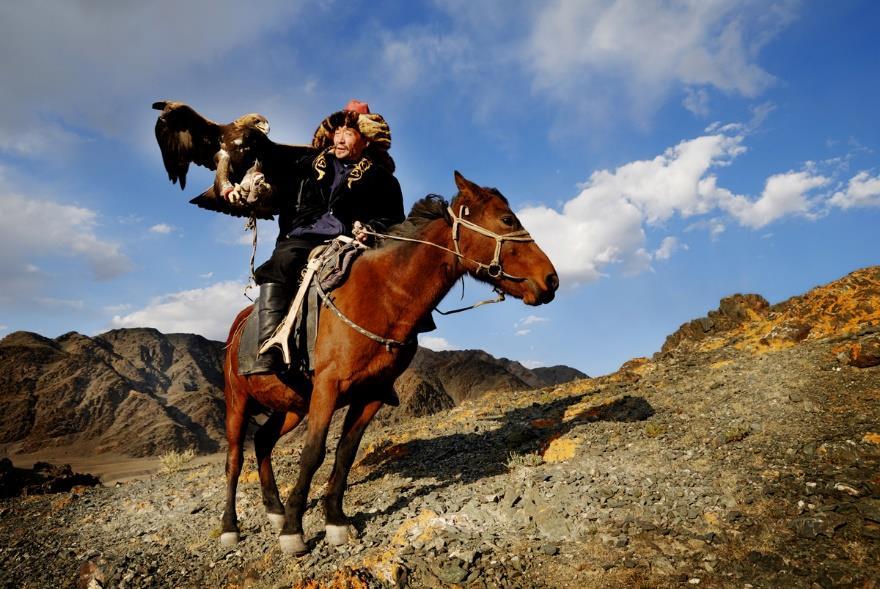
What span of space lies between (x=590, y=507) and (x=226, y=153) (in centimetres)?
546

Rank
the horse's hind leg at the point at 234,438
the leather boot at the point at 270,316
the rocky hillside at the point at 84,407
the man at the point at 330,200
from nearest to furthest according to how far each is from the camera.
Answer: the leather boot at the point at 270,316 → the man at the point at 330,200 → the horse's hind leg at the point at 234,438 → the rocky hillside at the point at 84,407

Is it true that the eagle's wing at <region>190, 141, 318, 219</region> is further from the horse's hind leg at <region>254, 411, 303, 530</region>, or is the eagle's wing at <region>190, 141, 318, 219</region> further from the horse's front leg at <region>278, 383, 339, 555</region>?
the horse's hind leg at <region>254, 411, 303, 530</region>

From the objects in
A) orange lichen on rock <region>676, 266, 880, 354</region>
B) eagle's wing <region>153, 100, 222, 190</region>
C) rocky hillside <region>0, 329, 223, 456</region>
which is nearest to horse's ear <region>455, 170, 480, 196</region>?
eagle's wing <region>153, 100, 222, 190</region>

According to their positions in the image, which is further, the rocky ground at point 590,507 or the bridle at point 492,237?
the bridle at point 492,237

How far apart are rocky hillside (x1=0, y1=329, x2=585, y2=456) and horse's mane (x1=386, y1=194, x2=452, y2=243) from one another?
26.6m

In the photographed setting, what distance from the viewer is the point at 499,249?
14.5 feet

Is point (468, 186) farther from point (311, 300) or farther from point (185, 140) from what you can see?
point (185, 140)

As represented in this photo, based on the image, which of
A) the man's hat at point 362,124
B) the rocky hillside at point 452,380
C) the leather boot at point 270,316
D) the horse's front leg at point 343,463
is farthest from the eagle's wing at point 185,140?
the rocky hillside at point 452,380

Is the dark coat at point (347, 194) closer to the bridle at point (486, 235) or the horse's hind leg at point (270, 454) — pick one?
the bridle at point (486, 235)

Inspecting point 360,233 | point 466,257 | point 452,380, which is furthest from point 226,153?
point 452,380

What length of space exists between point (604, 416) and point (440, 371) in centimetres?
3695

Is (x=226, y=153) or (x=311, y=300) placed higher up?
(x=226, y=153)

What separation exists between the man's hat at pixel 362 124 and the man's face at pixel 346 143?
0.36 ft

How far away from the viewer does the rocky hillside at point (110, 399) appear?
3672 centimetres
